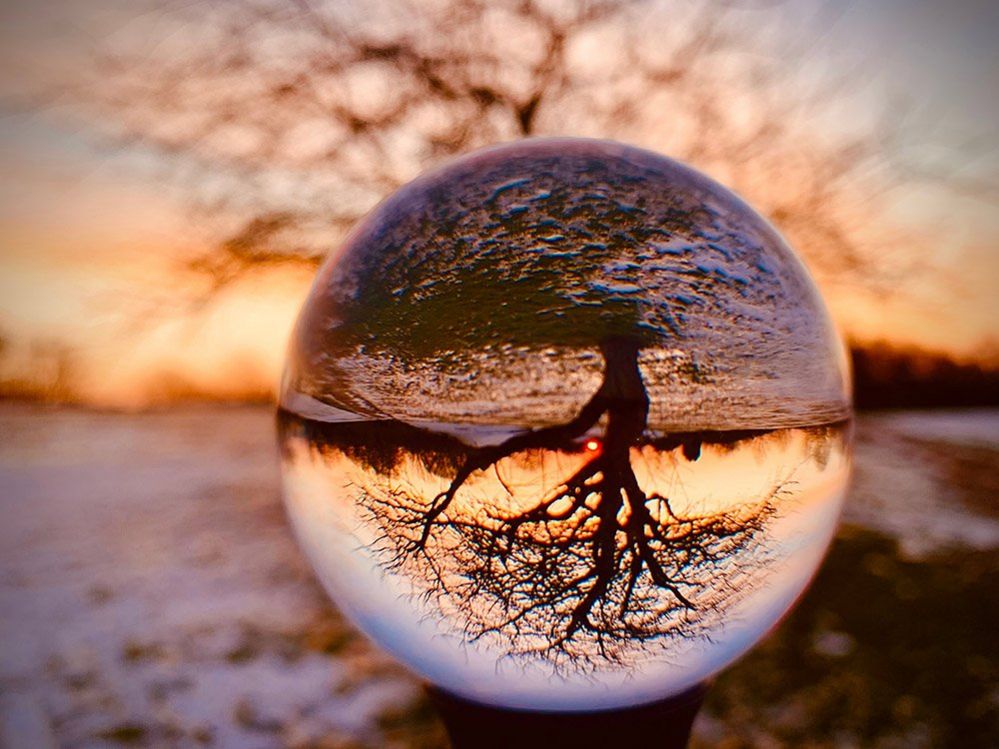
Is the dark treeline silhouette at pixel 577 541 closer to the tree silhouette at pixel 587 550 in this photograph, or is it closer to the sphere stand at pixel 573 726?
the tree silhouette at pixel 587 550

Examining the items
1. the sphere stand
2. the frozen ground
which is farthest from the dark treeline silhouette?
the frozen ground

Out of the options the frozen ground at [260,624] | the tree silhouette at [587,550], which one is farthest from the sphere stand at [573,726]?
the frozen ground at [260,624]

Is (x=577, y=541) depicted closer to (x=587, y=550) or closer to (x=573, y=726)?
(x=587, y=550)

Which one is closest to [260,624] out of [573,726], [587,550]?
[573,726]

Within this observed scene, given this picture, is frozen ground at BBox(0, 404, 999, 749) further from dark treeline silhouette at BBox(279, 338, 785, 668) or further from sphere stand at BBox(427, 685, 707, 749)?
dark treeline silhouette at BBox(279, 338, 785, 668)

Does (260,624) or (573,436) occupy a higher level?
(573,436)

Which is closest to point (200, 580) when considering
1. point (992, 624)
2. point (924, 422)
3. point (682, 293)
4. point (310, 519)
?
point (310, 519)
